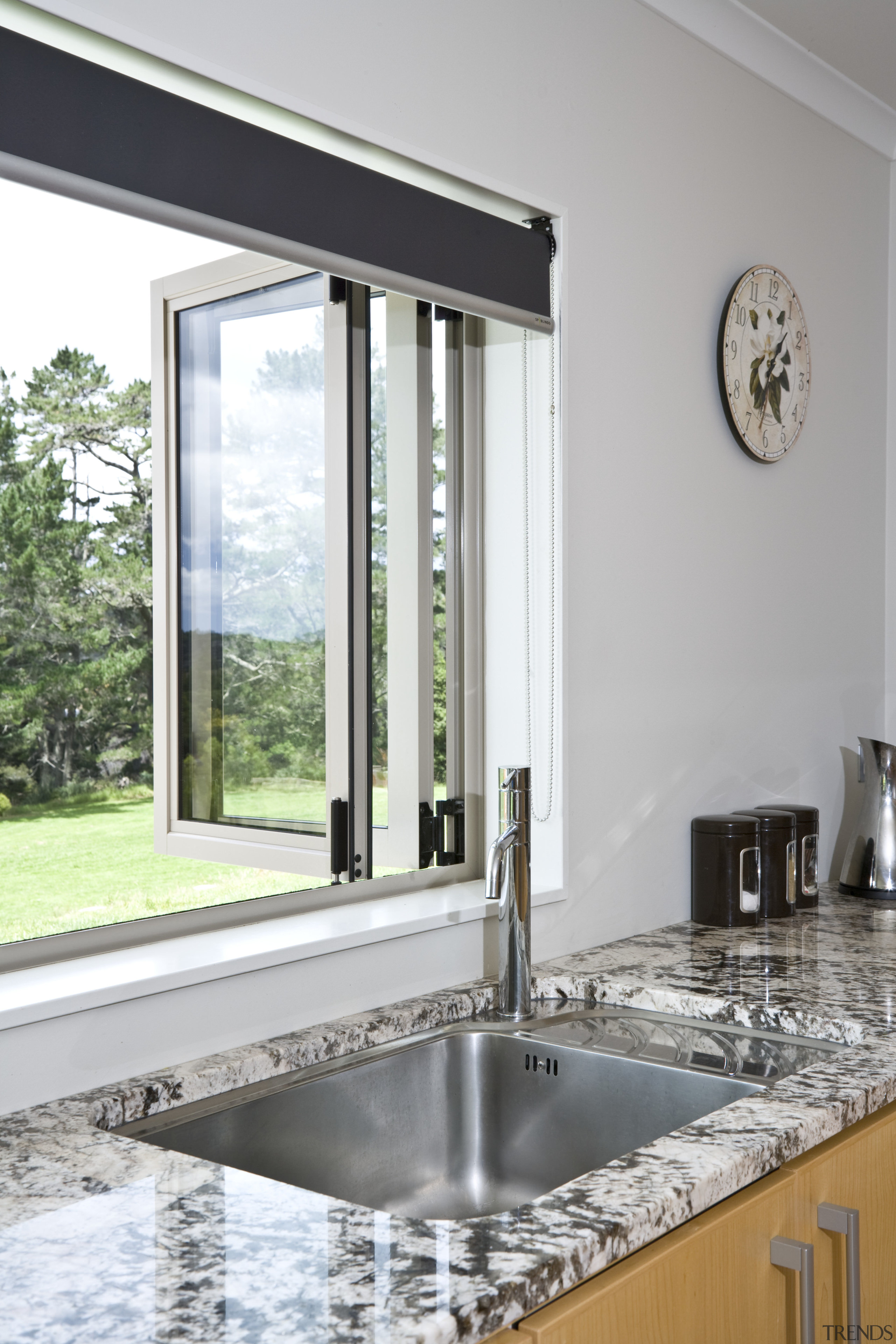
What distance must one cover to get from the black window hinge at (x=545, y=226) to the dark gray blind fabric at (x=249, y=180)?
4 cm

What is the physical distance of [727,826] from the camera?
2.01 metres

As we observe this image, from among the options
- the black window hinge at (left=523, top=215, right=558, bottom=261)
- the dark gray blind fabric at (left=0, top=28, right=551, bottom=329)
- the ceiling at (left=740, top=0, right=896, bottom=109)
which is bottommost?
the dark gray blind fabric at (left=0, top=28, right=551, bottom=329)

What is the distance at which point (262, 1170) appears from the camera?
4.16 feet

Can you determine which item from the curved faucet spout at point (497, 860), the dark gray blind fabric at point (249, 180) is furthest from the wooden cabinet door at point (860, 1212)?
the dark gray blind fabric at point (249, 180)

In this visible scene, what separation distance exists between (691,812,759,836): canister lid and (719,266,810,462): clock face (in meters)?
0.70

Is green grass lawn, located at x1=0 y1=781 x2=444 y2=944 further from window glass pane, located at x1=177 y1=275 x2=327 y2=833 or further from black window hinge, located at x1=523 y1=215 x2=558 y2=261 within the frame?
black window hinge, located at x1=523 y1=215 x2=558 y2=261

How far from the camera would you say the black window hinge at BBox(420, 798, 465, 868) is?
182cm

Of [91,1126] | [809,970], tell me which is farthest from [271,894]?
[809,970]

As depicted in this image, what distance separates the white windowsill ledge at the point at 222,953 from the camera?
119cm

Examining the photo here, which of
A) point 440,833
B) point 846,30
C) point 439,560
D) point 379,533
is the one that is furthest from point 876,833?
point 846,30

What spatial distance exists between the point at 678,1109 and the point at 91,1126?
67cm

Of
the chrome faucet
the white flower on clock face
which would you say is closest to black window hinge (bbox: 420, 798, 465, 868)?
the chrome faucet

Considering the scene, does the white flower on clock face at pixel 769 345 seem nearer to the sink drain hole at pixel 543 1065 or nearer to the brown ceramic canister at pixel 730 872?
the brown ceramic canister at pixel 730 872

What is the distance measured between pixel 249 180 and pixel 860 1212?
1.32 metres
